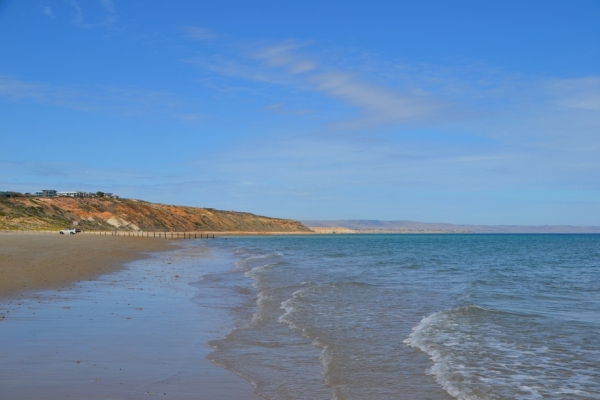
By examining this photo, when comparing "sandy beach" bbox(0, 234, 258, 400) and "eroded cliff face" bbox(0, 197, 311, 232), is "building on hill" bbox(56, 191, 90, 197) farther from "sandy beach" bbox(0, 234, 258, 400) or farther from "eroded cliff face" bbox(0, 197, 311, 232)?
"sandy beach" bbox(0, 234, 258, 400)

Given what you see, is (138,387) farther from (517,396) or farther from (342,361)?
(517,396)

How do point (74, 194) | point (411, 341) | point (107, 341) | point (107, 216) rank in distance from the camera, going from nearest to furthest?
1. point (107, 341)
2. point (411, 341)
3. point (107, 216)
4. point (74, 194)

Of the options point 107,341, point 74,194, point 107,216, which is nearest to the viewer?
point 107,341

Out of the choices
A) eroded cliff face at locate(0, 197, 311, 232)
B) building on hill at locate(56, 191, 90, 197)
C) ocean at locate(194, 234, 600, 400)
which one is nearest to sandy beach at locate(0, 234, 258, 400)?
ocean at locate(194, 234, 600, 400)

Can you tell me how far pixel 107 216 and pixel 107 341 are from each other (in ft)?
386

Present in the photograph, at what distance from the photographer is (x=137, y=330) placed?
12.6 m

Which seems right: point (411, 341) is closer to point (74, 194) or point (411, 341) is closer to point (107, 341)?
point (107, 341)

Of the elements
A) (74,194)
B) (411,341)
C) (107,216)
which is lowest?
(411,341)

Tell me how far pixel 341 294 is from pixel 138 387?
44.1 ft

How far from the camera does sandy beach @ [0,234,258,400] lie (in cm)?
822

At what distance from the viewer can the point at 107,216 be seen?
122438 millimetres

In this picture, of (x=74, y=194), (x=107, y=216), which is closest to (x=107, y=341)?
(x=107, y=216)

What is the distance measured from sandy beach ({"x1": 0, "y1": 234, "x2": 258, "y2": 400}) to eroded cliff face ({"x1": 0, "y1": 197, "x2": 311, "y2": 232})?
243 feet

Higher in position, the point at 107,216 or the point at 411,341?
the point at 107,216
